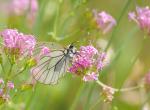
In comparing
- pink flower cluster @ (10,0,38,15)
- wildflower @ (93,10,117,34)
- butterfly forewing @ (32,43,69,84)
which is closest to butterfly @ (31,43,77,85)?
butterfly forewing @ (32,43,69,84)

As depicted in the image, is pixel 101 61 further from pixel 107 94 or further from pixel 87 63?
Result: pixel 107 94

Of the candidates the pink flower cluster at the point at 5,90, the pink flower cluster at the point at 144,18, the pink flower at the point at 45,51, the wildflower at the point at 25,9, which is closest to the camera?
the pink flower cluster at the point at 5,90

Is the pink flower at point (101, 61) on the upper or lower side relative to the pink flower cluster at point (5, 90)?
upper

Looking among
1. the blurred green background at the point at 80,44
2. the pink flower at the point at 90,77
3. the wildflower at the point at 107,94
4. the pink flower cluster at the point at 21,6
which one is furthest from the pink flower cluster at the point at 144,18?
the pink flower cluster at the point at 21,6

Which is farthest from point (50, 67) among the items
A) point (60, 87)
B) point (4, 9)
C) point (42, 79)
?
point (4, 9)

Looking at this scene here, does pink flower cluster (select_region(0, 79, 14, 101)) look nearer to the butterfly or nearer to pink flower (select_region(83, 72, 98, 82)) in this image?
the butterfly

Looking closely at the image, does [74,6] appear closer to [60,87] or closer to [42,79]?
[42,79]

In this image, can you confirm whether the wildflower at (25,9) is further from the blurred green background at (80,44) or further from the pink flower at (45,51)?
the pink flower at (45,51)
